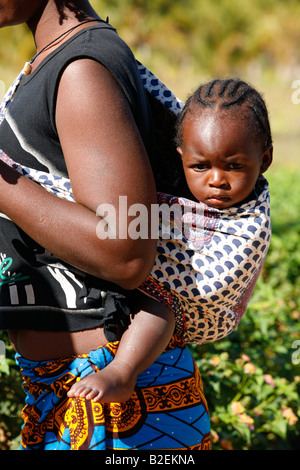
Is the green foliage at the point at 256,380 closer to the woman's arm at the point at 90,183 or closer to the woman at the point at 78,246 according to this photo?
the woman at the point at 78,246

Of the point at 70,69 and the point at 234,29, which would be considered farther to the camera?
the point at 234,29

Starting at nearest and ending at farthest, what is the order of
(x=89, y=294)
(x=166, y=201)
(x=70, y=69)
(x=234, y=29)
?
(x=70, y=69) → (x=89, y=294) → (x=166, y=201) → (x=234, y=29)

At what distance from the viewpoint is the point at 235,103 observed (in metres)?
1.83

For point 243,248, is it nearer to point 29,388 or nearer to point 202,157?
point 202,157

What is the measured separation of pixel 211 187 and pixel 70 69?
0.56 m

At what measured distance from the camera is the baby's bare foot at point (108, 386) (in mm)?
1529

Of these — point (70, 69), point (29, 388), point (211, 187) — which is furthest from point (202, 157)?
point (29, 388)

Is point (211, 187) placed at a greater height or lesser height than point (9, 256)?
greater

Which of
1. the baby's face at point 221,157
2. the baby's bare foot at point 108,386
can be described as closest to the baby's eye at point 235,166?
the baby's face at point 221,157

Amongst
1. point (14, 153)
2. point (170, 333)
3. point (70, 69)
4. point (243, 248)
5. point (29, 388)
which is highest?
point (70, 69)

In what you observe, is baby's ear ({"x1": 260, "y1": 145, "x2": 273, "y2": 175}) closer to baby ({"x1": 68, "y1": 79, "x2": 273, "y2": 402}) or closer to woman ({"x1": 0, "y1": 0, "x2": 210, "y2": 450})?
baby ({"x1": 68, "y1": 79, "x2": 273, "y2": 402})

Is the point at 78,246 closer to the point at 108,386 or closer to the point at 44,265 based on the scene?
the point at 44,265

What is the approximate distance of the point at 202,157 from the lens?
185 centimetres

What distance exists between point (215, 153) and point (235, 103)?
0.16 metres
